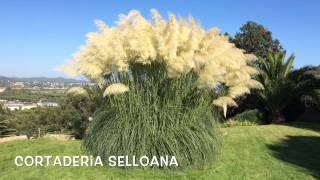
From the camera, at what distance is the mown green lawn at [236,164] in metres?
7.19

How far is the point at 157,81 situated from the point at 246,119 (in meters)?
10.1

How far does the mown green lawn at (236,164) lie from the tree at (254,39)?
14.7 meters

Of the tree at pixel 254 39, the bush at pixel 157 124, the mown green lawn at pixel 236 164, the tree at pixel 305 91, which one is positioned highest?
the tree at pixel 254 39

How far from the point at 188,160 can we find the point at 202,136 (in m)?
0.48

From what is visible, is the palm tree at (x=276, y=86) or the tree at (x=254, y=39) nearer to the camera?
the palm tree at (x=276, y=86)

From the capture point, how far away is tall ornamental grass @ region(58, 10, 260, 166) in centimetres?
696

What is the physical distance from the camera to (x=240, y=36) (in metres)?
26.2

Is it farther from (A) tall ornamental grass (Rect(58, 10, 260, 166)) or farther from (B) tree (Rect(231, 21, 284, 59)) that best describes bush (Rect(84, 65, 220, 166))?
(B) tree (Rect(231, 21, 284, 59))

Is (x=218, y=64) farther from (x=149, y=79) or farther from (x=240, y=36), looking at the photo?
(x=240, y=36)

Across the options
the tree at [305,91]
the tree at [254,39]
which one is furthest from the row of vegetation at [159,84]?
the tree at [254,39]

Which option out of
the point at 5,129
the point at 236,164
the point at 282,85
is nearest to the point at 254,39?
the point at 282,85

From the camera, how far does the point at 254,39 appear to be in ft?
84.6

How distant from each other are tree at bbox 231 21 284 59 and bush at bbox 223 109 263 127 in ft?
28.4

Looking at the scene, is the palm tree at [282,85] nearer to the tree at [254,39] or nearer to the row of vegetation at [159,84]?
the tree at [254,39]
